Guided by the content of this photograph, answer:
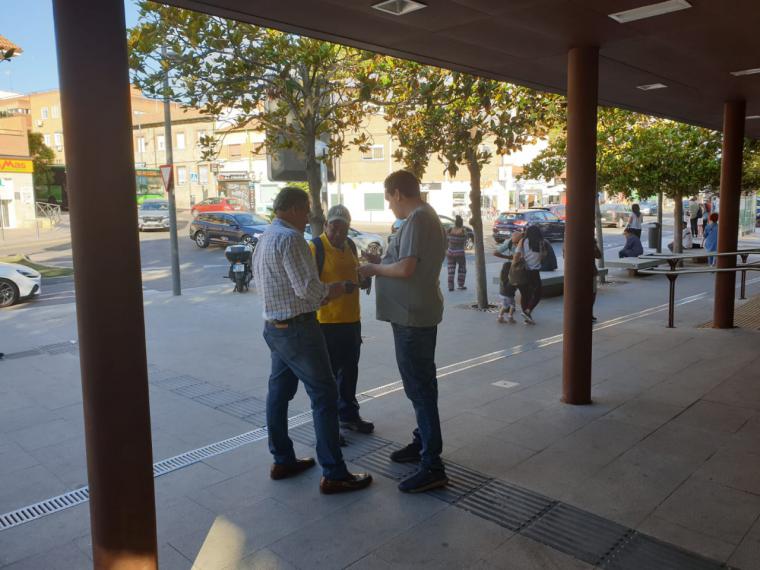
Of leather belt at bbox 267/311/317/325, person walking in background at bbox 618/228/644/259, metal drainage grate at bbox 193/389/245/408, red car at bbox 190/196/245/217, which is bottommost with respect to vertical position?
metal drainage grate at bbox 193/389/245/408

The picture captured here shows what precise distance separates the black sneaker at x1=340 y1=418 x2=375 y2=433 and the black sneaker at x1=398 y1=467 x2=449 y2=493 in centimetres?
104

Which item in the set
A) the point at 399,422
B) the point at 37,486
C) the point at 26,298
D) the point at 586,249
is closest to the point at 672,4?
the point at 586,249

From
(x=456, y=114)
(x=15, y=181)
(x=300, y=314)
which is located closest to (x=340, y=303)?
(x=300, y=314)

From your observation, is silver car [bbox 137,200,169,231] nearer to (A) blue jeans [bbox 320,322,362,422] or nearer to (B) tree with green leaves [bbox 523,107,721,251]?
(B) tree with green leaves [bbox 523,107,721,251]

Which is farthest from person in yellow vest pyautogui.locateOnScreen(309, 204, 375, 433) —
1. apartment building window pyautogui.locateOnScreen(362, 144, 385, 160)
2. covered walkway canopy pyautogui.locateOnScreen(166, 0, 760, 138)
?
apartment building window pyautogui.locateOnScreen(362, 144, 385, 160)

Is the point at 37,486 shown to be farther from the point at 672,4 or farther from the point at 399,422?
the point at 672,4

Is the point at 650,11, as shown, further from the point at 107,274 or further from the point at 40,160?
the point at 40,160

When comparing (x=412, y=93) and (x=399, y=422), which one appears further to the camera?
(x=412, y=93)

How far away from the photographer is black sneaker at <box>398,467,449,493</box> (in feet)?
12.9

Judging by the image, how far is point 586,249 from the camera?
5660 mm

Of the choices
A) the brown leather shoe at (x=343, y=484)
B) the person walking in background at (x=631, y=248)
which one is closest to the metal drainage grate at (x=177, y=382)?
the brown leather shoe at (x=343, y=484)

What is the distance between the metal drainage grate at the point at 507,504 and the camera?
11.8 ft

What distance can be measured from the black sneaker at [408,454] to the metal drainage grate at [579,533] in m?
1.05

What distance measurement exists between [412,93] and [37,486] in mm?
7028
